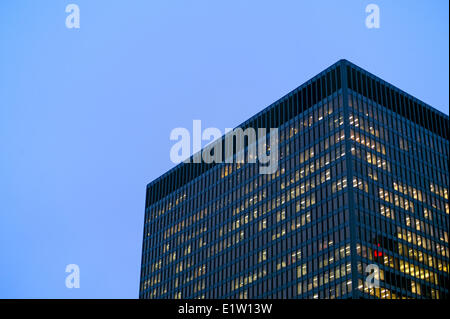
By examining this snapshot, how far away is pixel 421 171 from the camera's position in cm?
13675

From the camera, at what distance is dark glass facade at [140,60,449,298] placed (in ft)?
385

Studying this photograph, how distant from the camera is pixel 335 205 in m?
120

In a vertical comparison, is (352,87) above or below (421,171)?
above

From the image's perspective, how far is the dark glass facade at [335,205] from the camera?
117250 mm

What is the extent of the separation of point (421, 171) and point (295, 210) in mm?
29700
